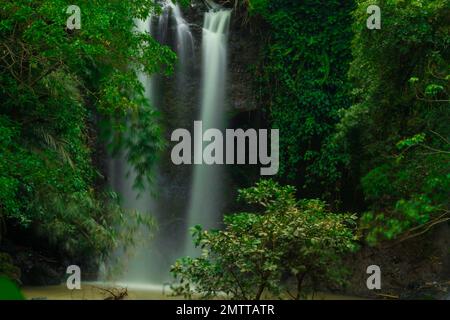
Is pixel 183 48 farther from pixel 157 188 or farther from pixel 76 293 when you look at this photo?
pixel 76 293

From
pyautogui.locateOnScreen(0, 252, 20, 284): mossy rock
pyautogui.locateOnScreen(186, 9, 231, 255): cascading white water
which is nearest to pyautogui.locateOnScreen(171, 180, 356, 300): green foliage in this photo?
pyautogui.locateOnScreen(0, 252, 20, 284): mossy rock

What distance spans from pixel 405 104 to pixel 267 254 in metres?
5.83

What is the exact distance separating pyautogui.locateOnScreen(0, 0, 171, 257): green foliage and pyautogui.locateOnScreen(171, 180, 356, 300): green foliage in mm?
2566

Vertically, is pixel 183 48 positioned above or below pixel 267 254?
above

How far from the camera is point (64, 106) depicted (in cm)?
910

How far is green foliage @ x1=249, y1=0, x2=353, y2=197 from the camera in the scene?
14086 mm

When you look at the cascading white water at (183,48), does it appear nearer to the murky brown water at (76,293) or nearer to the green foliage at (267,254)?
the murky brown water at (76,293)

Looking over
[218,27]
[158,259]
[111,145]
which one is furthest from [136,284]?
[218,27]

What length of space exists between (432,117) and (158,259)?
8183mm

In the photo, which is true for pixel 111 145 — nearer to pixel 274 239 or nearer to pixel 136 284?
pixel 136 284

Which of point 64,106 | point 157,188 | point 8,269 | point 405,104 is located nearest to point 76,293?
point 8,269

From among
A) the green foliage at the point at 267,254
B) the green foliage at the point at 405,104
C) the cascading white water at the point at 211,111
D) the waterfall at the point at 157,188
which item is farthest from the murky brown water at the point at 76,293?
the cascading white water at the point at 211,111

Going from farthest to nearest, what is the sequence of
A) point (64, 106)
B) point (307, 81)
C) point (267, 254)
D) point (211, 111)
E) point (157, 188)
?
point (211, 111), point (157, 188), point (307, 81), point (64, 106), point (267, 254)

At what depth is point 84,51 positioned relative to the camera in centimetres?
846
